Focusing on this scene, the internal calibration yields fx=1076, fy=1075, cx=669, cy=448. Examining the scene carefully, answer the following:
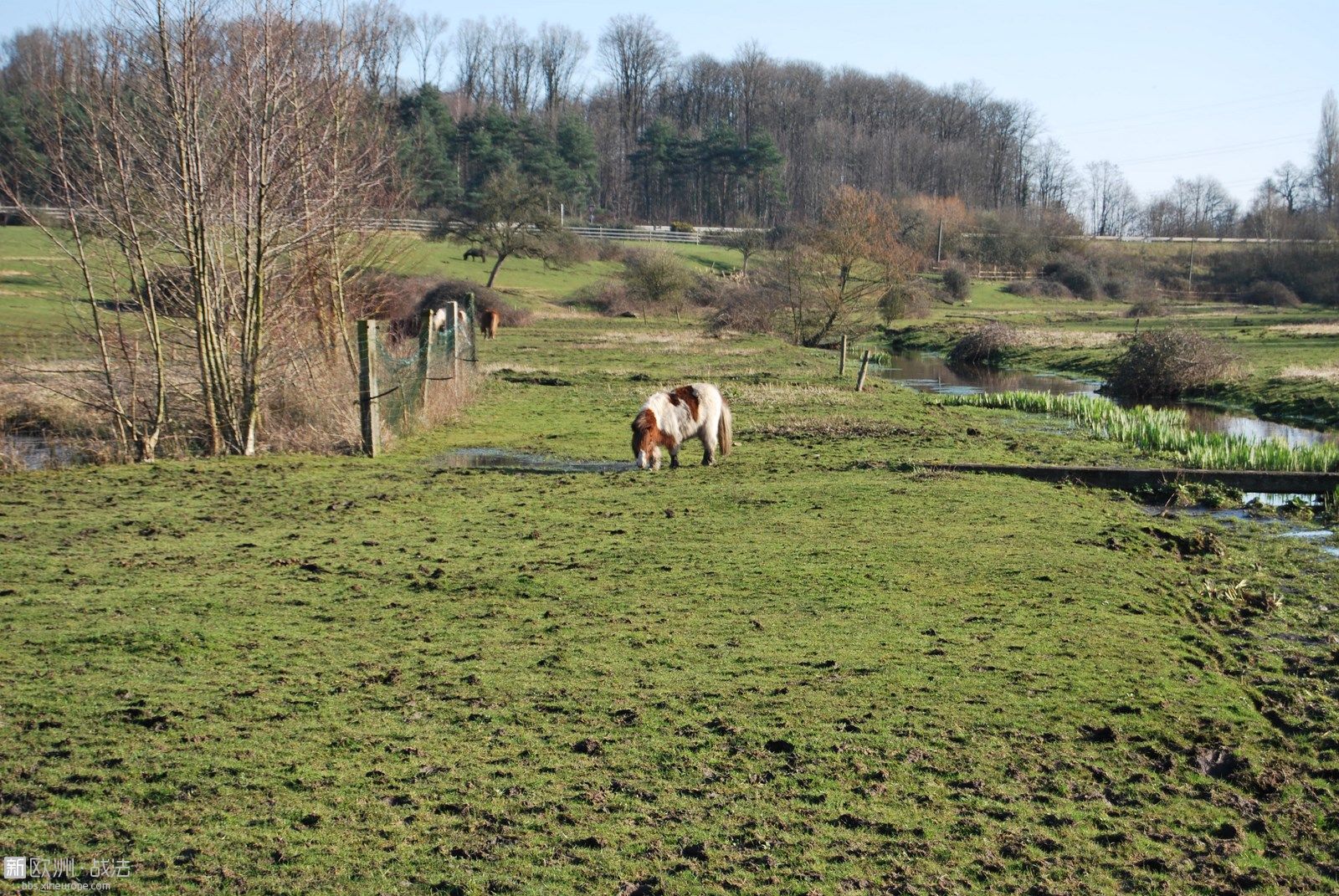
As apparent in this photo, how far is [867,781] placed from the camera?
5.08m

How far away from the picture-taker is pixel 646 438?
14.0 metres

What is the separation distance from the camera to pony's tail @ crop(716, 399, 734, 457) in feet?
49.8

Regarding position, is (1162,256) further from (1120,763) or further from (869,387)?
(1120,763)

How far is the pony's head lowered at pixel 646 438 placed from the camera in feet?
45.6

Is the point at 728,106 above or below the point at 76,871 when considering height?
above

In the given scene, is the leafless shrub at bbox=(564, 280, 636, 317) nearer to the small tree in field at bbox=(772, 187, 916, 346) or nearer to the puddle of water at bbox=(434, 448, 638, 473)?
the small tree in field at bbox=(772, 187, 916, 346)

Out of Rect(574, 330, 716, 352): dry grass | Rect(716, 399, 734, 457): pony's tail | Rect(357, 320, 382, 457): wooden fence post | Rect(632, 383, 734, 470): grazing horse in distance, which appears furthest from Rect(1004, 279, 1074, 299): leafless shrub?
Rect(357, 320, 382, 457): wooden fence post

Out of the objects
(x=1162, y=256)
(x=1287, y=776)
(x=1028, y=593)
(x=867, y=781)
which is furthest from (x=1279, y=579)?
(x=1162, y=256)

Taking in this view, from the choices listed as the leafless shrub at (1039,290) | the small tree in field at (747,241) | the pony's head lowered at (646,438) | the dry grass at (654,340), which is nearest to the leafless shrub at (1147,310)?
the leafless shrub at (1039,290)

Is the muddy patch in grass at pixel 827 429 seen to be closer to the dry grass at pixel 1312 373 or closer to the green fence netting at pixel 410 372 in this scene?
the green fence netting at pixel 410 372

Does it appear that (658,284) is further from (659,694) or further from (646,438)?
(659,694)

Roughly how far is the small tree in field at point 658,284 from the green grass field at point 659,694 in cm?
4298

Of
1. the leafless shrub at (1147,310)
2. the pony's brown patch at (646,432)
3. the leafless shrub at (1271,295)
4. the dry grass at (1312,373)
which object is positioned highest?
the leafless shrub at (1271,295)

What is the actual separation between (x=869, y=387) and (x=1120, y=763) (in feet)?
71.1
